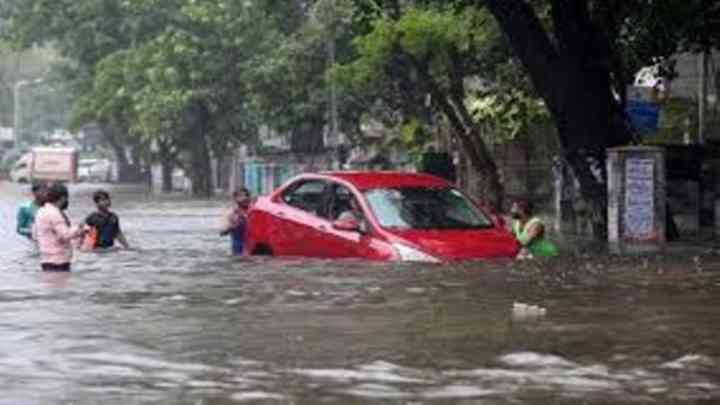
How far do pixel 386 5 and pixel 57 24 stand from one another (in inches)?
1367

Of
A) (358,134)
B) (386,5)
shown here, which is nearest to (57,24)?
(358,134)

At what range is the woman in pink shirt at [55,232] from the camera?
14.1 metres

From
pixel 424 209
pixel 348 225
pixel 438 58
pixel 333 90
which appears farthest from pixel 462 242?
pixel 333 90

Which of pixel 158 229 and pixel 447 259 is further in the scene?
pixel 158 229

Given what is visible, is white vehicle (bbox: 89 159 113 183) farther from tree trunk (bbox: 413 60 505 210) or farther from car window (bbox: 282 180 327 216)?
car window (bbox: 282 180 327 216)

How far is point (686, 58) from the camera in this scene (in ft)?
104

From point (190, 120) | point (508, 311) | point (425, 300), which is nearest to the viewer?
point (508, 311)

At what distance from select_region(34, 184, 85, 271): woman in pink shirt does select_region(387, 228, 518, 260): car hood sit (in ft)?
10.6

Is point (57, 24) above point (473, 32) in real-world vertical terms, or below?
above

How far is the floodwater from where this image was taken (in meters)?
7.52

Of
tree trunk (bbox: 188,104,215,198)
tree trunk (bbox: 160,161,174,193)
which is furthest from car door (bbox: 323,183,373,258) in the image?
tree trunk (bbox: 160,161,174,193)

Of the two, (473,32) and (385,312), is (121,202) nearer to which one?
(473,32)

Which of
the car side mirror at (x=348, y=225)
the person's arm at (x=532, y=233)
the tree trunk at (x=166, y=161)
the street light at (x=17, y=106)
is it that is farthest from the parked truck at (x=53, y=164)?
the car side mirror at (x=348, y=225)

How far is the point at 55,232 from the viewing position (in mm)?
14227
